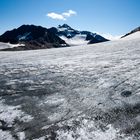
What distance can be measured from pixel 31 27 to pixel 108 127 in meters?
138

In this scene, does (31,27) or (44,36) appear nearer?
(44,36)

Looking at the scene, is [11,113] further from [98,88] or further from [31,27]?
[31,27]

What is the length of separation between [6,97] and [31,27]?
136 meters

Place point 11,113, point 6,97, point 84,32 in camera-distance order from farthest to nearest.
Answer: point 84,32, point 6,97, point 11,113

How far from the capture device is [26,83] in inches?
145

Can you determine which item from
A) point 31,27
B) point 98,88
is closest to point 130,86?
point 98,88

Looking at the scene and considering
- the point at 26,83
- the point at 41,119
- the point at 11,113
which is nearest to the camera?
the point at 41,119

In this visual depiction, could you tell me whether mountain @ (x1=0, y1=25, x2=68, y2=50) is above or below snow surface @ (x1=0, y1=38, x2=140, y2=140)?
above

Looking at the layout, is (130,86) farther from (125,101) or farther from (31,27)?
(31,27)

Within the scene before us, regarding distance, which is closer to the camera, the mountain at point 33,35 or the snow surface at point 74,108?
the snow surface at point 74,108

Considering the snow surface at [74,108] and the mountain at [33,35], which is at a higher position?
the mountain at [33,35]

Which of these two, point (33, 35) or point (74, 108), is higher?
point (33, 35)

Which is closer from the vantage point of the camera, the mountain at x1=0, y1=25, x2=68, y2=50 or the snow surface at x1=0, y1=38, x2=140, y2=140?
the snow surface at x1=0, y1=38, x2=140, y2=140

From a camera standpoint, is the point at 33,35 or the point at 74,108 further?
the point at 33,35
